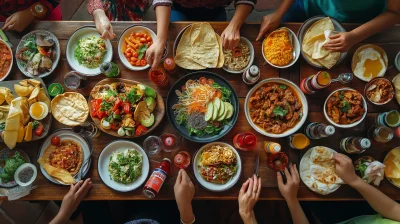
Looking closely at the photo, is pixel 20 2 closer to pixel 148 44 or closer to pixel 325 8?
pixel 148 44

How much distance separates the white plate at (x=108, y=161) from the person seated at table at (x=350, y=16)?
4.01 ft

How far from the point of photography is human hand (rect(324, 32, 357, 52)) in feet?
6.29

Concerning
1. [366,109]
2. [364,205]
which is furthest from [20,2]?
[364,205]

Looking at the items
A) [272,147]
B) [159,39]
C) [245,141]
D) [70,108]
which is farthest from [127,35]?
[272,147]

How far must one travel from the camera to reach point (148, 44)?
80.2 inches

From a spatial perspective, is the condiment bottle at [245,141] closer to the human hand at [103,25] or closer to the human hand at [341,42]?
the human hand at [341,42]

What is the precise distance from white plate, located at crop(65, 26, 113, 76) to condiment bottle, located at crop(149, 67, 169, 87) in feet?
1.20

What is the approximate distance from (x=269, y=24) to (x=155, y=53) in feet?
2.82

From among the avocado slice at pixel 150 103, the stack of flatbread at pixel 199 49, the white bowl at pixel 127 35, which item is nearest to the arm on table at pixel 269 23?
the stack of flatbread at pixel 199 49

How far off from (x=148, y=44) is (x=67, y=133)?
0.87 meters

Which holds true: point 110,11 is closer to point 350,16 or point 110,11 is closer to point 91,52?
point 91,52

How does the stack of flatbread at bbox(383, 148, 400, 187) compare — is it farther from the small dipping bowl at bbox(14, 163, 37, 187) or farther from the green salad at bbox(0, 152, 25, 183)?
the green salad at bbox(0, 152, 25, 183)

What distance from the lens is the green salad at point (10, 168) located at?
6.06ft

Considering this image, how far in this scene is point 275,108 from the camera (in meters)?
1.91
